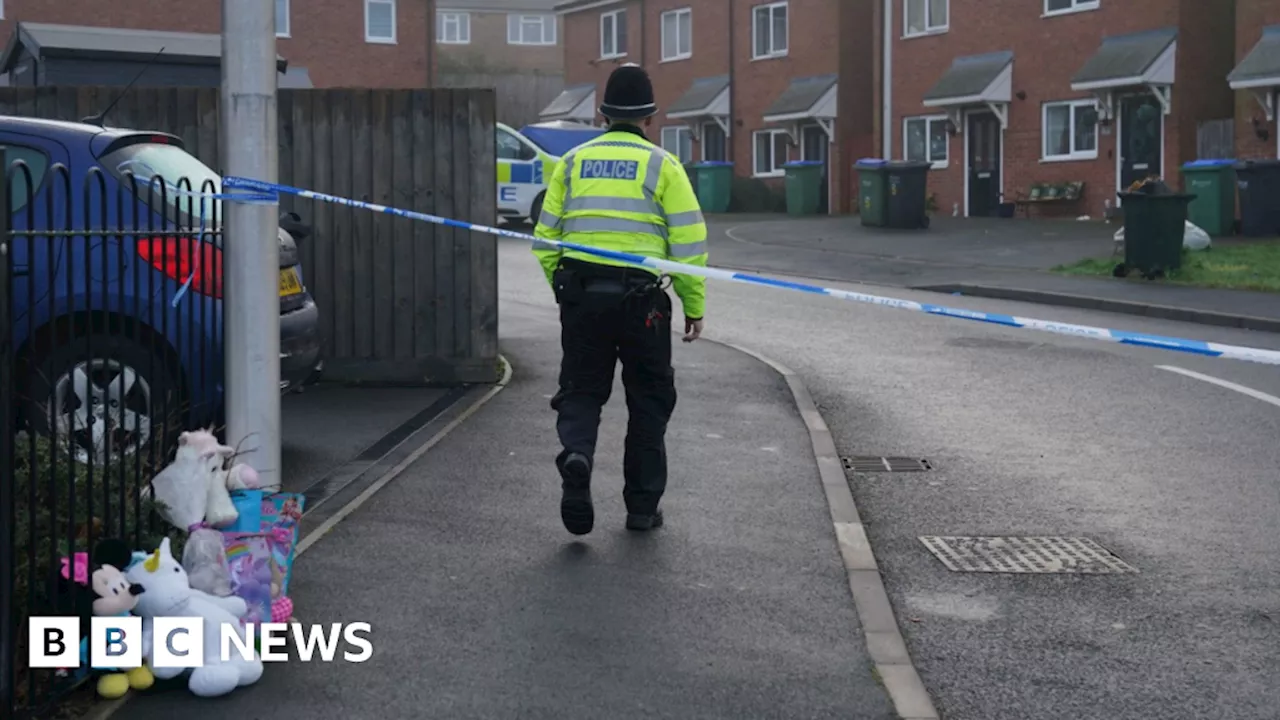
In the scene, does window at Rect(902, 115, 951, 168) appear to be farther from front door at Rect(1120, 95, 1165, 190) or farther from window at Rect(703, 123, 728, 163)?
window at Rect(703, 123, 728, 163)

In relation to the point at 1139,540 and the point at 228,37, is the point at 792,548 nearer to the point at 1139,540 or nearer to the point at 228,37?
the point at 1139,540

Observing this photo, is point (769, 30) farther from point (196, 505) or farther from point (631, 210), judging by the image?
point (196, 505)

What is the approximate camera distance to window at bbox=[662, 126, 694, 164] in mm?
48812

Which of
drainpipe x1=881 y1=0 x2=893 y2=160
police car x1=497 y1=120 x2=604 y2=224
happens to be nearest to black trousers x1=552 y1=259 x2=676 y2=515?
police car x1=497 y1=120 x2=604 y2=224

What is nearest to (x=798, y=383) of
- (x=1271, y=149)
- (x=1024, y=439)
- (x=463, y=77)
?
(x=1024, y=439)

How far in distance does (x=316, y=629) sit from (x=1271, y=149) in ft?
89.5

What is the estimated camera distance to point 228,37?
20.8ft

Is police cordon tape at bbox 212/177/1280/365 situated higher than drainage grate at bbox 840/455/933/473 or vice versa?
police cordon tape at bbox 212/177/1280/365

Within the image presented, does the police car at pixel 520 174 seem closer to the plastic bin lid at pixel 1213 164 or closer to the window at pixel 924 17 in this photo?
the window at pixel 924 17

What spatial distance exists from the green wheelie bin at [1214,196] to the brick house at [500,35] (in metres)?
43.0

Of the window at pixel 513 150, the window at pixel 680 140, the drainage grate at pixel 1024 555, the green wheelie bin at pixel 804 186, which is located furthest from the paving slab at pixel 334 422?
the window at pixel 680 140

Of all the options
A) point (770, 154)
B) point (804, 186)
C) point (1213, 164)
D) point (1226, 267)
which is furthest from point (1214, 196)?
point (770, 154)

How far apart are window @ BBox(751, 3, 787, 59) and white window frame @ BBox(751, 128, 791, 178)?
196 cm

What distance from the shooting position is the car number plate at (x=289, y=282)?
9.02m
